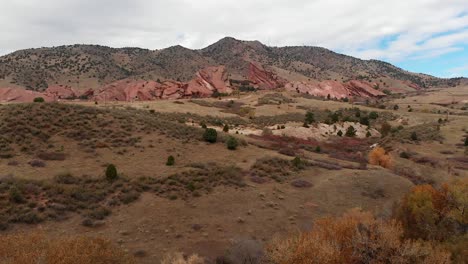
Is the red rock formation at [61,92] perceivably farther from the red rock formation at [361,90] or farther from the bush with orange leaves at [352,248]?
the bush with orange leaves at [352,248]

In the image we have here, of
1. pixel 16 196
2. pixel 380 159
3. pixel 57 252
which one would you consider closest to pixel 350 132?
pixel 380 159

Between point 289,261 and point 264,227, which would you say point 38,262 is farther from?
point 264,227

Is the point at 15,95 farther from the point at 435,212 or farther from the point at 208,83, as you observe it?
the point at 435,212

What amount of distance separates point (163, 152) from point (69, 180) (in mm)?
12989

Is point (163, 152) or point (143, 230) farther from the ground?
point (163, 152)

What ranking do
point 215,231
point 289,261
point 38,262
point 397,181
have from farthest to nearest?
1. point 397,181
2. point 215,231
3. point 289,261
4. point 38,262

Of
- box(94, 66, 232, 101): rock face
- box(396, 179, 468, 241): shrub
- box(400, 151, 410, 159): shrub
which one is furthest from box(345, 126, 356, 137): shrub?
box(94, 66, 232, 101): rock face

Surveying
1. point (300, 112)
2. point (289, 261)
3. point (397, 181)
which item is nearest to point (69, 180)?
point (289, 261)

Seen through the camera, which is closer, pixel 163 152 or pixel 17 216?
pixel 17 216

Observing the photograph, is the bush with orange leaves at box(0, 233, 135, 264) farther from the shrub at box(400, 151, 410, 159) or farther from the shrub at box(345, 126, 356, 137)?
the shrub at box(345, 126, 356, 137)

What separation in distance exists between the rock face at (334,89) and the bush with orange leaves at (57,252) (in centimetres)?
14293

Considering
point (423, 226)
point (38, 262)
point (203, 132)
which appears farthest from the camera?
point (203, 132)

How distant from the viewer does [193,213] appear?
30375mm

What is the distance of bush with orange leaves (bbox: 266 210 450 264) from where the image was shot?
17.1 meters
